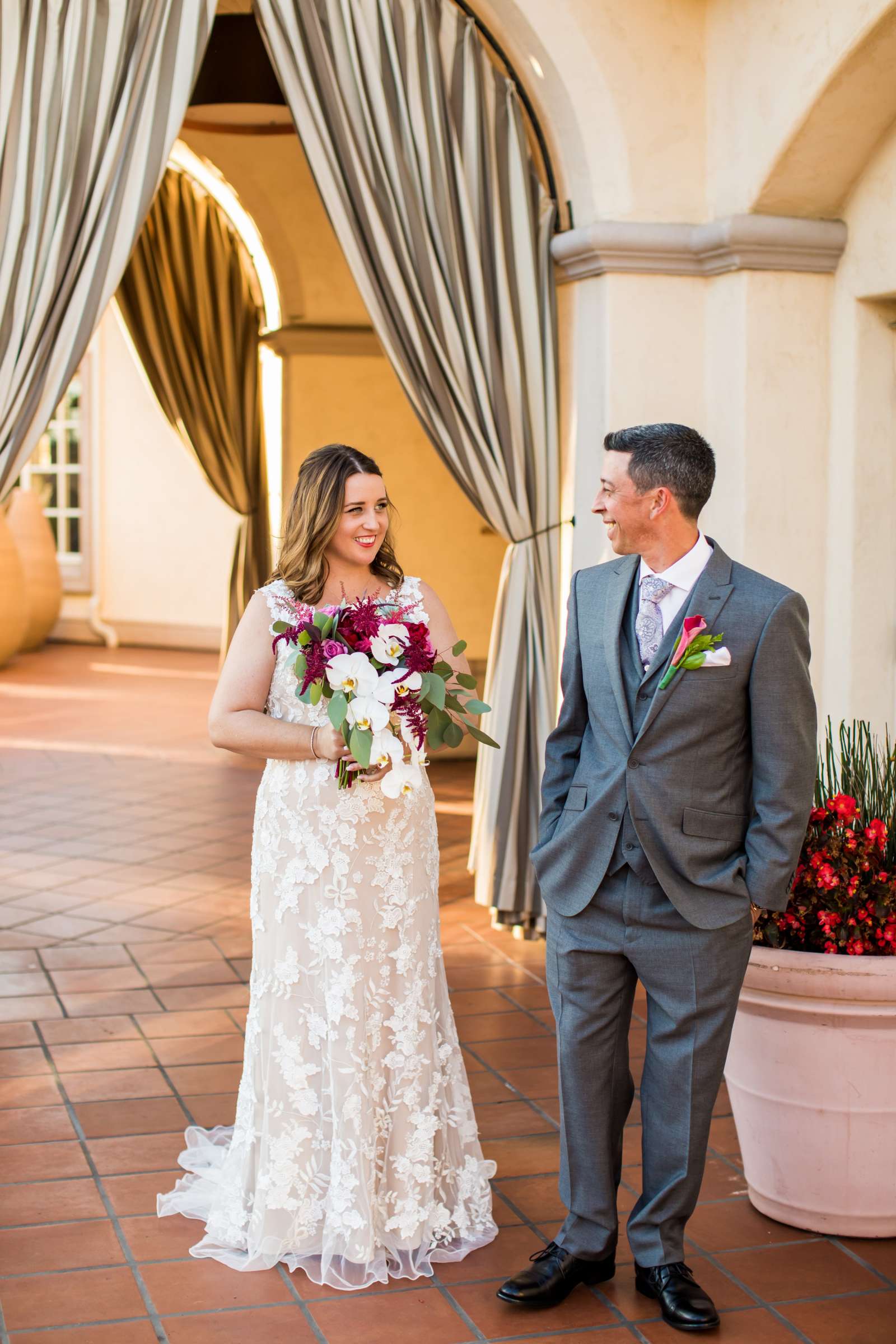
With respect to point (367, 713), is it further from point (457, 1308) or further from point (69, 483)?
point (69, 483)

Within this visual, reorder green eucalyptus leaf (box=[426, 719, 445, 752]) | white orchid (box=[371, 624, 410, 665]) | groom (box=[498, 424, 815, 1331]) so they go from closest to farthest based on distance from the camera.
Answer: groom (box=[498, 424, 815, 1331]) → white orchid (box=[371, 624, 410, 665]) → green eucalyptus leaf (box=[426, 719, 445, 752])

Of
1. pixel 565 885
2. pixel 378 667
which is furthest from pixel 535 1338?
pixel 378 667

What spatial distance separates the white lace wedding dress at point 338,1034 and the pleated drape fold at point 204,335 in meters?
6.57

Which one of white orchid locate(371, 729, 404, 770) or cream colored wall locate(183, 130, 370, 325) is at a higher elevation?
cream colored wall locate(183, 130, 370, 325)

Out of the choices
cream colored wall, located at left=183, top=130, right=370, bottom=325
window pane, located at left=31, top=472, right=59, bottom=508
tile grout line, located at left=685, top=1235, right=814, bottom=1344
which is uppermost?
cream colored wall, located at left=183, top=130, right=370, bottom=325

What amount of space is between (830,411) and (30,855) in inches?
159

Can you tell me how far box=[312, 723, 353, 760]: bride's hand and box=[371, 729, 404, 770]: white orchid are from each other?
105 millimetres

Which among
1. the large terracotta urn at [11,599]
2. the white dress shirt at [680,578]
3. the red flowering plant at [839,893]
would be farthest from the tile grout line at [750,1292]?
the large terracotta urn at [11,599]

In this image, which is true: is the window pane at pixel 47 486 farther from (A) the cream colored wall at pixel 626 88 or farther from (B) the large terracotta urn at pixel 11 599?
(A) the cream colored wall at pixel 626 88

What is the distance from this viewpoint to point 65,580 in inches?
621

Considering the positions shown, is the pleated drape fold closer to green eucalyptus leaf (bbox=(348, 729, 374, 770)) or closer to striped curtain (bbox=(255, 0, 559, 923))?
striped curtain (bbox=(255, 0, 559, 923))

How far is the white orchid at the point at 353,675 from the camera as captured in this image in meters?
2.88

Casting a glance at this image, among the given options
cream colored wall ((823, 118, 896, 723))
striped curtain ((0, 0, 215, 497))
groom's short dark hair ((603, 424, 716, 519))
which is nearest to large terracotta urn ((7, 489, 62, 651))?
striped curtain ((0, 0, 215, 497))

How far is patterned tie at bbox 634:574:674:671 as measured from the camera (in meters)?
2.90
